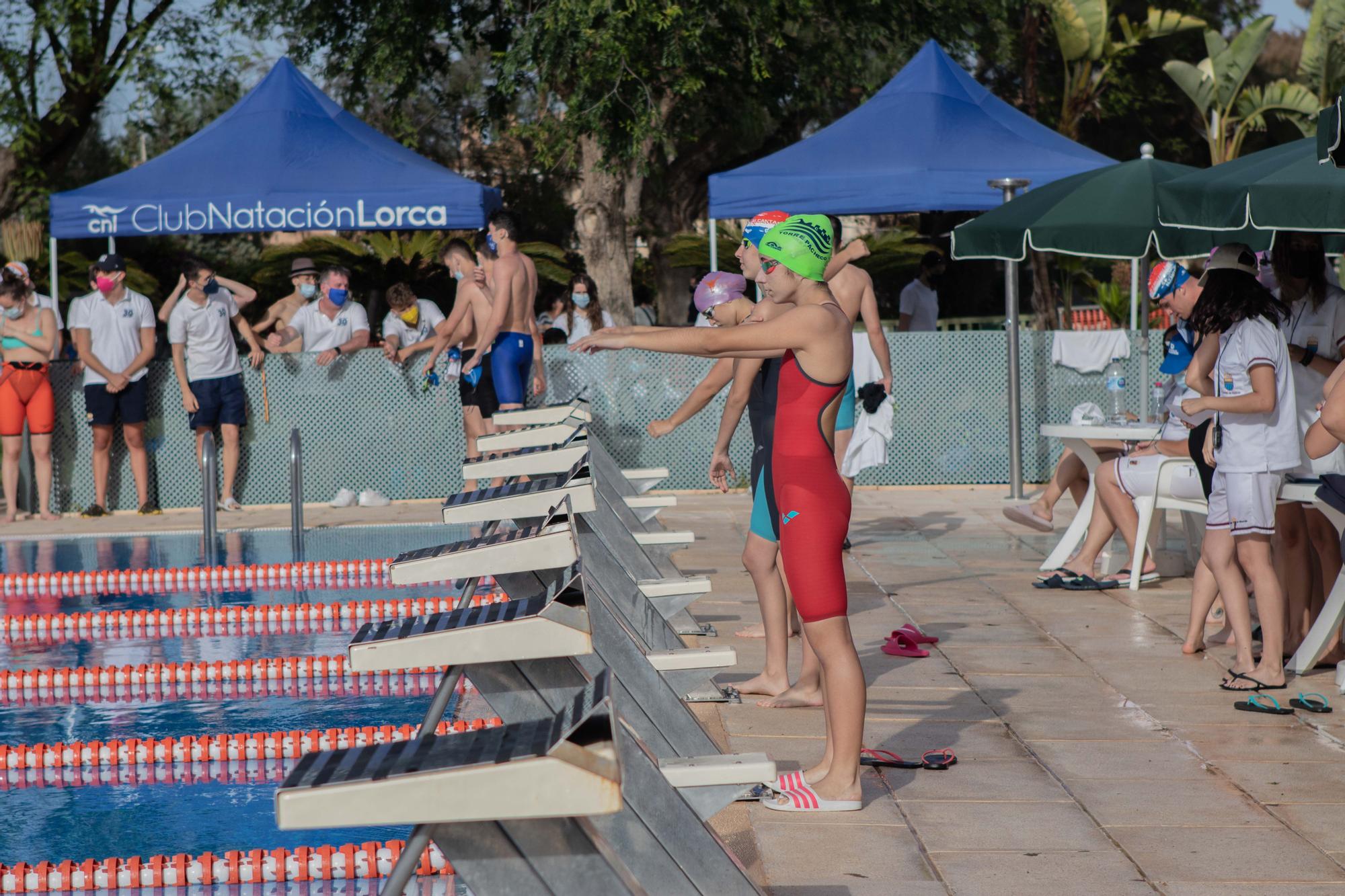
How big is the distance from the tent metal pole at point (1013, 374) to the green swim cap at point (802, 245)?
7527mm

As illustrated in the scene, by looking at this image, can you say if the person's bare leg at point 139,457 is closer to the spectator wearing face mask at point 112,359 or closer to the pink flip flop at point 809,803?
the spectator wearing face mask at point 112,359

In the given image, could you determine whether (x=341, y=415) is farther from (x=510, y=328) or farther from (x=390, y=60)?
(x=390, y=60)

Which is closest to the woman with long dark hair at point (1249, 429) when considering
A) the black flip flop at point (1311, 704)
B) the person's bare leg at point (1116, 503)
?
the black flip flop at point (1311, 704)

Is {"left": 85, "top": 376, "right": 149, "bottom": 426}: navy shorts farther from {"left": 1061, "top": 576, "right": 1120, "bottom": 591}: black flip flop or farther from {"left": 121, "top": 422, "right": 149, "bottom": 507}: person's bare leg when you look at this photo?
{"left": 1061, "top": 576, "right": 1120, "bottom": 591}: black flip flop

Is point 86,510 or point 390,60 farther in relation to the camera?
point 390,60

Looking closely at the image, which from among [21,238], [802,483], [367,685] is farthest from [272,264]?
[802,483]

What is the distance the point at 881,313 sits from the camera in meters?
24.4

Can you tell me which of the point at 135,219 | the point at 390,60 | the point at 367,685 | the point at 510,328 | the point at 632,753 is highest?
the point at 390,60

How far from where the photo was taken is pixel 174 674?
6.71 metres

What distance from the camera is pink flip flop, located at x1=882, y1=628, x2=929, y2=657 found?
635 cm

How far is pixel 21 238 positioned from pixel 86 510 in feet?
36.1

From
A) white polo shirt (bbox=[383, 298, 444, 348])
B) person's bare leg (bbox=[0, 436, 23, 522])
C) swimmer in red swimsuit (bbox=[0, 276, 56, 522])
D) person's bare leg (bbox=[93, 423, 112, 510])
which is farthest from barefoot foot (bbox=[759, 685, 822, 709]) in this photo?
person's bare leg (bbox=[0, 436, 23, 522])

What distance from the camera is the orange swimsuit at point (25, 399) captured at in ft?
37.4

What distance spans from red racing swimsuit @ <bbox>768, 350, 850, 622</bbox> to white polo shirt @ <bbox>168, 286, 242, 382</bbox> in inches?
332
